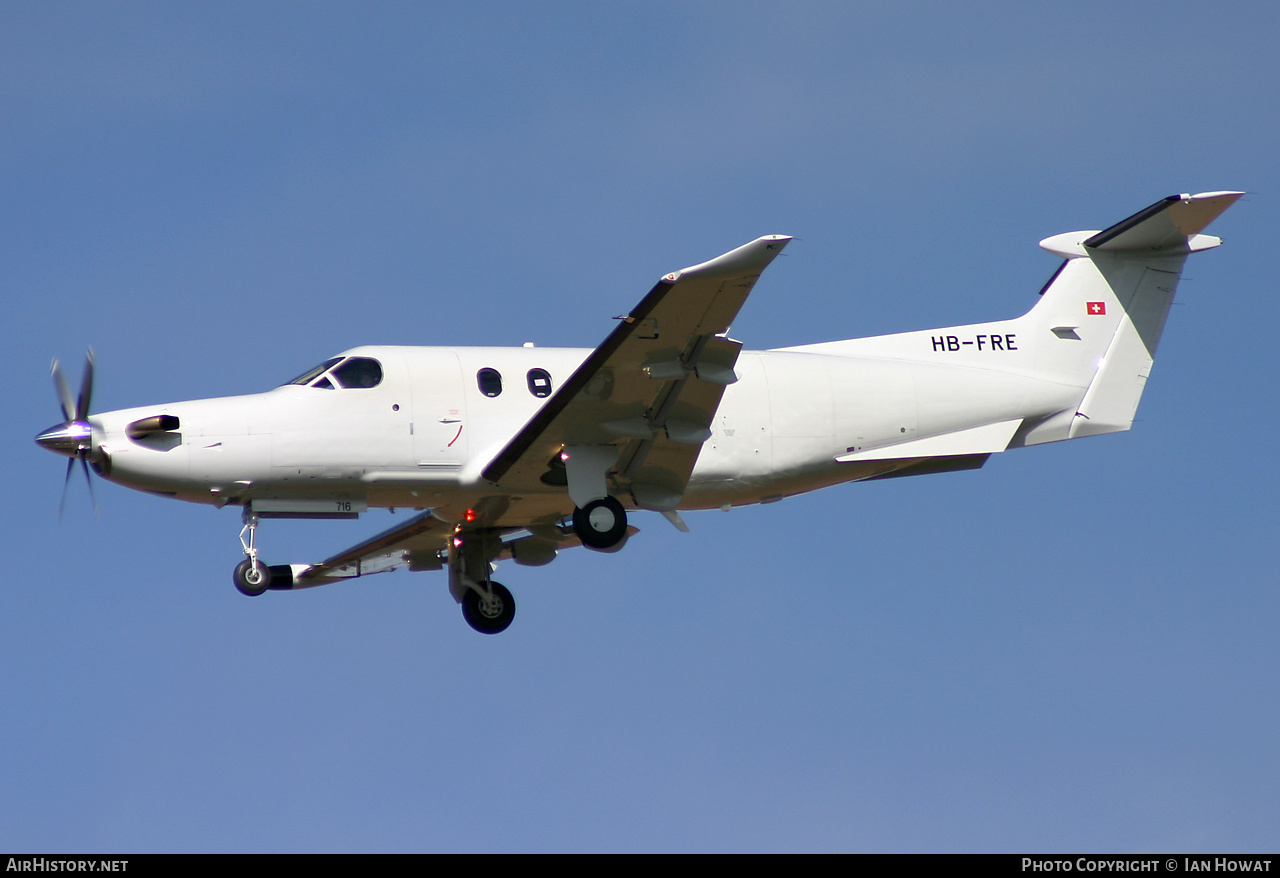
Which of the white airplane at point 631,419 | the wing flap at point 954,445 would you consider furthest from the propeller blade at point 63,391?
the wing flap at point 954,445

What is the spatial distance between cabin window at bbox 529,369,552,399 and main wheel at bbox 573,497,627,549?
1.71 m

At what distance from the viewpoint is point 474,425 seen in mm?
20094

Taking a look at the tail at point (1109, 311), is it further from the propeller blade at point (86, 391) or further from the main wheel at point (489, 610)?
the propeller blade at point (86, 391)

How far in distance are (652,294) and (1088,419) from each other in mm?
8732

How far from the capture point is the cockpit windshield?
1989 cm

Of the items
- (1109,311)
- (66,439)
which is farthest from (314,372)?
(1109,311)

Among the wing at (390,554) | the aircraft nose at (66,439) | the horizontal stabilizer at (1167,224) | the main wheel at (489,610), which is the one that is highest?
the horizontal stabilizer at (1167,224)

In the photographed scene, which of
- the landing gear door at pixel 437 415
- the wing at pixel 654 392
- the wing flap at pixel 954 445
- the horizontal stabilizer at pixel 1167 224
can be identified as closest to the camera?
the wing at pixel 654 392

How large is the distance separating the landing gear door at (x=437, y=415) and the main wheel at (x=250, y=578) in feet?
8.21

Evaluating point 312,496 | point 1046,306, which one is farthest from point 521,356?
point 1046,306

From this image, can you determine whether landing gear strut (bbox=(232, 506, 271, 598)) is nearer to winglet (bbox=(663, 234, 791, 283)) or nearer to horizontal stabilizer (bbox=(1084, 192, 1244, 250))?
winglet (bbox=(663, 234, 791, 283))

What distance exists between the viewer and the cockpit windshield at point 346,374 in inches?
783

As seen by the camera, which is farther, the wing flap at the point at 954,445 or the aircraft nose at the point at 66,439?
the wing flap at the point at 954,445

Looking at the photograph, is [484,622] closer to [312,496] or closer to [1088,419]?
[312,496]
